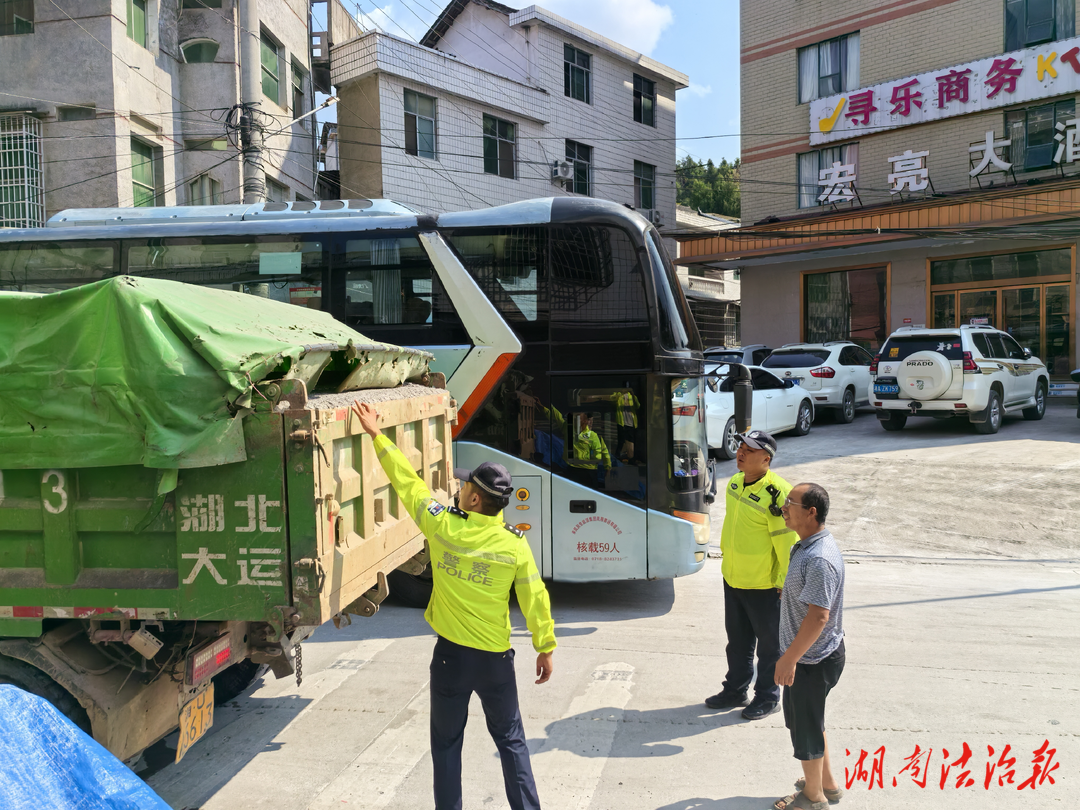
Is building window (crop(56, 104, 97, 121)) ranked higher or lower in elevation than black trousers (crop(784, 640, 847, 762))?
higher

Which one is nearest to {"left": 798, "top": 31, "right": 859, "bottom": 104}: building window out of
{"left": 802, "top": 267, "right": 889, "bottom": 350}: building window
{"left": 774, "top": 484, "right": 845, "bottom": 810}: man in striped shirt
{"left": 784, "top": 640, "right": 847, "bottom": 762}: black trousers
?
{"left": 802, "top": 267, "right": 889, "bottom": 350}: building window

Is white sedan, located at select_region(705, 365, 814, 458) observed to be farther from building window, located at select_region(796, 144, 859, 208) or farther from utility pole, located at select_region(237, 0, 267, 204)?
building window, located at select_region(796, 144, 859, 208)

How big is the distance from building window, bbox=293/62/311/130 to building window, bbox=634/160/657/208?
12.6 metres

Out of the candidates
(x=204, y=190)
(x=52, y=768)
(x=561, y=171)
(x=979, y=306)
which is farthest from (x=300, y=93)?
(x=52, y=768)

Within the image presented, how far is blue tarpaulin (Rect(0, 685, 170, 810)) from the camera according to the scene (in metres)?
1.88

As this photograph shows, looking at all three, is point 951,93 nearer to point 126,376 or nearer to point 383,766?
point 383,766

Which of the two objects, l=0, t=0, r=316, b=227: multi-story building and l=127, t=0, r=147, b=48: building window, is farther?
l=127, t=0, r=147, b=48: building window

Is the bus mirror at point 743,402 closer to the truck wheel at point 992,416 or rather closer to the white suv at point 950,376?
the white suv at point 950,376

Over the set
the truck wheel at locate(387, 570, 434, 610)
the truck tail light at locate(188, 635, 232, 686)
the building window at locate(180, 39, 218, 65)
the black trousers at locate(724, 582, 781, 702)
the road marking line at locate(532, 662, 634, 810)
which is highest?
the building window at locate(180, 39, 218, 65)

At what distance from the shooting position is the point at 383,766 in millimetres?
4426

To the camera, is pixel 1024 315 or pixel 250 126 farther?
pixel 1024 315

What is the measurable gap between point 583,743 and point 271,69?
20.5m

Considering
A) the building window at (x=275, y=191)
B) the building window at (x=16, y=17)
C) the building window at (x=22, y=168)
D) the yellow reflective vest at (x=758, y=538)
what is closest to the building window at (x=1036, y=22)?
the building window at (x=275, y=191)

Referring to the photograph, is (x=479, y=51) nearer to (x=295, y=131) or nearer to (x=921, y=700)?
(x=295, y=131)
